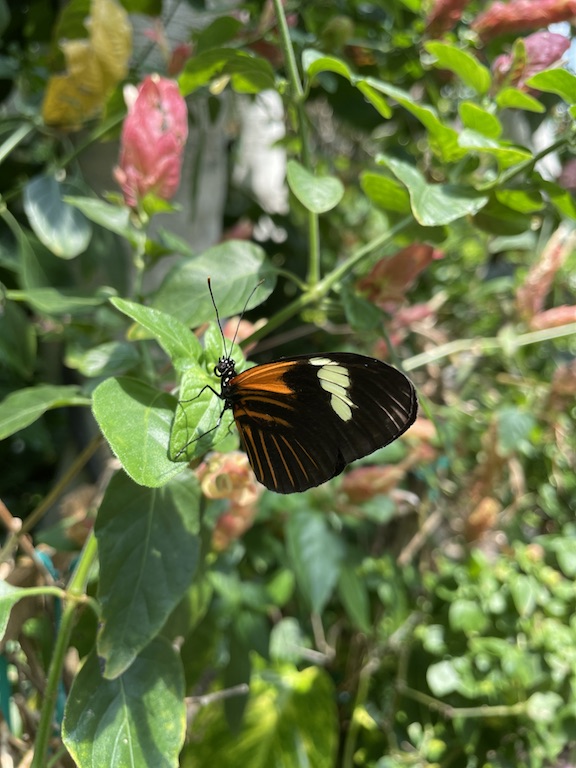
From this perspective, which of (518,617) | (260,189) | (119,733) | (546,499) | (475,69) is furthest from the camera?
(260,189)

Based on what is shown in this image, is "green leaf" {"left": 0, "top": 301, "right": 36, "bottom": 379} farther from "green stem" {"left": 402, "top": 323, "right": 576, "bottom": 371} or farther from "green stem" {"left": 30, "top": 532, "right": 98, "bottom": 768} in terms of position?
"green stem" {"left": 402, "top": 323, "right": 576, "bottom": 371}

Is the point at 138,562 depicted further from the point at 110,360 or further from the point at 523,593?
the point at 523,593

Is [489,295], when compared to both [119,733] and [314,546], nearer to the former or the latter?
[314,546]

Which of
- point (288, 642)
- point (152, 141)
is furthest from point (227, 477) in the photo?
point (288, 642)

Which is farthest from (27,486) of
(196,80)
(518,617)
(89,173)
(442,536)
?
(196,80)

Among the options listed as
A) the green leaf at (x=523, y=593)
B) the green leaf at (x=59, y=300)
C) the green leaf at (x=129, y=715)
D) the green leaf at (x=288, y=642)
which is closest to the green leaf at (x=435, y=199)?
the green leaf at (x=59, y=300)

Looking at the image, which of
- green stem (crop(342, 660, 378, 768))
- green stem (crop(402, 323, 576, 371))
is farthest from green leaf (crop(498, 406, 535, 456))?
green stem (crop(342, 660, 378, 768))
